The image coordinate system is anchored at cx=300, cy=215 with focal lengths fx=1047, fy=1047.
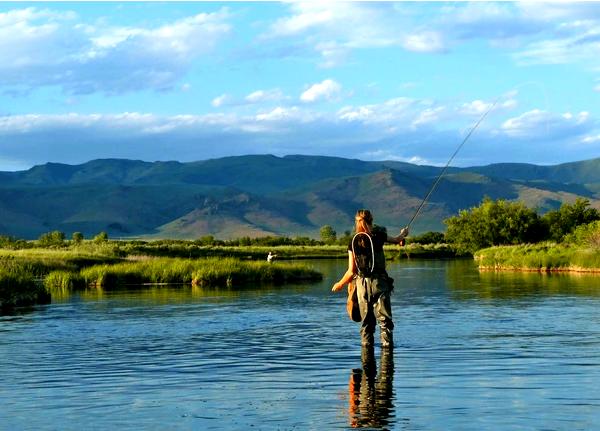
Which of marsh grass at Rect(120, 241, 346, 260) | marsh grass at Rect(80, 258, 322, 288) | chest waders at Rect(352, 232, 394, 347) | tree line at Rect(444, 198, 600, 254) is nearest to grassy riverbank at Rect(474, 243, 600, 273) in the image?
marsh grass at Rect(80, 258, 322, 288)

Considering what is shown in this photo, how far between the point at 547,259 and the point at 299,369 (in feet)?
125

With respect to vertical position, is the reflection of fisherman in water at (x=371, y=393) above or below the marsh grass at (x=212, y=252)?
below

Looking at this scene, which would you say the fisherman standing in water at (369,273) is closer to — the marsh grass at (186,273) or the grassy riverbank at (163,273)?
the grassy riverbank at (163,273)

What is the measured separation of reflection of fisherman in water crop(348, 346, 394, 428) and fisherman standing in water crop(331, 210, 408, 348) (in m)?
0.53

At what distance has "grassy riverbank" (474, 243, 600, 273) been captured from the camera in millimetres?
47844

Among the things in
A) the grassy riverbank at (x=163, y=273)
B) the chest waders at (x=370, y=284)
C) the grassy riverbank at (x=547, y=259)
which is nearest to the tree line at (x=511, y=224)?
the grassy riverbank at (x=547, y=259)

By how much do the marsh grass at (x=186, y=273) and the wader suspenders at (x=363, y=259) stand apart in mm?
25943

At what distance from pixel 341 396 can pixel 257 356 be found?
4.23 metres

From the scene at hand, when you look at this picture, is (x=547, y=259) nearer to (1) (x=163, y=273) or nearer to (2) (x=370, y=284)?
(1) (x=163, y=273)

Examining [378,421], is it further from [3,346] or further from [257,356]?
[3,346]

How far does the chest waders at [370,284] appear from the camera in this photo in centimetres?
1482

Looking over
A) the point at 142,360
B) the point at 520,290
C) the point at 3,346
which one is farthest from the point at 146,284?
the point at 142,360

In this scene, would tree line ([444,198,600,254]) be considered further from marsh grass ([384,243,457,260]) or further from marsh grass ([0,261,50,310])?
marsh grass ([0,261,50,310])

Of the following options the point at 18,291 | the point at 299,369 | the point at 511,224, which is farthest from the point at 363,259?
the point at 511,224
